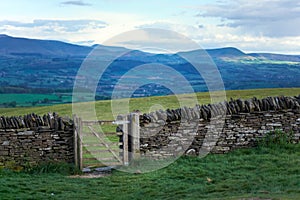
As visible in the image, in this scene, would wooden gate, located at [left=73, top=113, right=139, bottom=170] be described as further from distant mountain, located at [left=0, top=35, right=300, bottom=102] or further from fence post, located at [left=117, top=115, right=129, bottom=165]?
distant mountain, located at [left=0, top=35, right=300, bottom=102]

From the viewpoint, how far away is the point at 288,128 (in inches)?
701

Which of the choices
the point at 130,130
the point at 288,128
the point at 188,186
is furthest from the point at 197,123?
the point at 188,186

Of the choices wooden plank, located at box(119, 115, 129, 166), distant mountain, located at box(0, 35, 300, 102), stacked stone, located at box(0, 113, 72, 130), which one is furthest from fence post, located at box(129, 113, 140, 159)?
distant mountain, located at box(0, 35, 300, 102)

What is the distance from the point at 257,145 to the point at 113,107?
1837cm

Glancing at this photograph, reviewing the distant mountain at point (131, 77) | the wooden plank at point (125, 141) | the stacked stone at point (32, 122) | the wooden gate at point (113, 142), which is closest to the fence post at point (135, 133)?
the wooden gate at point (113, 142)

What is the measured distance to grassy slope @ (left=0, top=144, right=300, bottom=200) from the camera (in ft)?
38.1

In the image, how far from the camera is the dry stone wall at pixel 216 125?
16922mm

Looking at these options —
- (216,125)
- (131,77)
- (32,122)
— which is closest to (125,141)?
(32,122)

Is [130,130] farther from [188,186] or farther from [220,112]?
[188,186]

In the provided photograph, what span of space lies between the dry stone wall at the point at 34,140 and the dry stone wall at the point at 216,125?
8.98ft

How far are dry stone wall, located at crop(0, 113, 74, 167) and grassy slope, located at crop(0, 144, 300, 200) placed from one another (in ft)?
3.10

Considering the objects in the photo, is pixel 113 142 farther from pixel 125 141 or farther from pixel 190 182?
pixel 190 182

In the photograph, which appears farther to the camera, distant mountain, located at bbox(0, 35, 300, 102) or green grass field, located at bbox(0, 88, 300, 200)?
distant mountain, located at bbox(0, 35, 300, 102)

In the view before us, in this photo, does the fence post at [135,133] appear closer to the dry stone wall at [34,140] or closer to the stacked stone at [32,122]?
the dry stone wall at [34,140]
